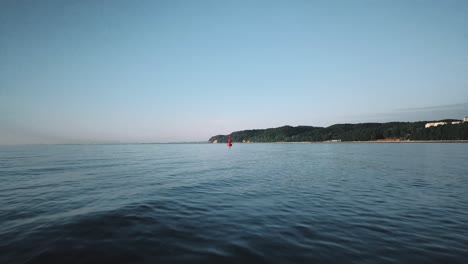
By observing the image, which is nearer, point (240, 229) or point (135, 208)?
point (240, 229)

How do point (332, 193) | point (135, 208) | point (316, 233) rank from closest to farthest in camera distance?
1. point (316, 233)
2. point (135, 208)
3. point (332, 193)

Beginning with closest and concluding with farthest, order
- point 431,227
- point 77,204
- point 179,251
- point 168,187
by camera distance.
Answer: point 179,251
point 431,227
point 77,204
point 168,187

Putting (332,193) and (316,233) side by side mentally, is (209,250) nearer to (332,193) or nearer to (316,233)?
(316,233)

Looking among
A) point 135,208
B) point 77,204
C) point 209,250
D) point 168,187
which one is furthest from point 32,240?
point 168,187

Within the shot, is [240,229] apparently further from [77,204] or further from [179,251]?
[77,204]

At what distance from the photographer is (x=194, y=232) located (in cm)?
829

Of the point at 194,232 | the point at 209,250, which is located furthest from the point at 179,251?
the point at 194,232

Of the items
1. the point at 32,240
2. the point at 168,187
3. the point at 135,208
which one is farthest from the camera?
the point at 168,187

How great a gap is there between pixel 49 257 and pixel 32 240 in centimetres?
210

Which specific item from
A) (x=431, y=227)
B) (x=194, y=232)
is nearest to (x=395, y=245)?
(x=431, y=227)

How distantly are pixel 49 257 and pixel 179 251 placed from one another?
3.82 meters

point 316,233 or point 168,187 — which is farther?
point 168,187

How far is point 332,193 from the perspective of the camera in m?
15.0

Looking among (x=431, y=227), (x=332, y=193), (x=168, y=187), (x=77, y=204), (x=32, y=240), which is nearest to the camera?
(x=32, y=240)
